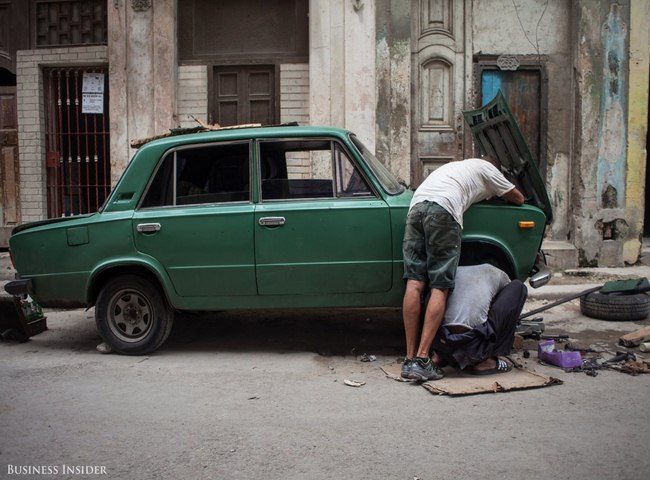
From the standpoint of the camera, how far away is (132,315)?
5512 mm

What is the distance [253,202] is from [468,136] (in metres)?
5.37

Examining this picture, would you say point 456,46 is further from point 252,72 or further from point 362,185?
point 362,185

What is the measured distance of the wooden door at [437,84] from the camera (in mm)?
9867

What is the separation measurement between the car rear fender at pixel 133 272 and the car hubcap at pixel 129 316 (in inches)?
6.8

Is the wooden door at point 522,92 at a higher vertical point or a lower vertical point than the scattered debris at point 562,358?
higher

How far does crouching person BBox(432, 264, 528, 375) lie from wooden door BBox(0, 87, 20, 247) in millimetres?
8097

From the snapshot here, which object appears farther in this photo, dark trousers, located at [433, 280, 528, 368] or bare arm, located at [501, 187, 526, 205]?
bare arm, located at [501, 187, 526, 205]

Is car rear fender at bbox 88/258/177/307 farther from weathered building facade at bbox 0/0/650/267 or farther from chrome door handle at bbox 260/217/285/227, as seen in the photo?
weathered building facade at bbox 0/0/650/267

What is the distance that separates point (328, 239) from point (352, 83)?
4.91 metres

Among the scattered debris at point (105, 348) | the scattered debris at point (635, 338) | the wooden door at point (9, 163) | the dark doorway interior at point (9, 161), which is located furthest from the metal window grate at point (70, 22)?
the scattered debris at point (635, 338)

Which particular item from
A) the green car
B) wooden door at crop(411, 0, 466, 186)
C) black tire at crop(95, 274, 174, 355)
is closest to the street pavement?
black tire at crop(95, 274, 174, 355)

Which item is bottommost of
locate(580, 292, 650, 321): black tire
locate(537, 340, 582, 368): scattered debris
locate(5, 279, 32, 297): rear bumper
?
locate(537, 340, 582, 368): scattered debris

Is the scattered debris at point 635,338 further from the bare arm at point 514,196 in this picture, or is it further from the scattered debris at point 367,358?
the scattered debris at point 367,358

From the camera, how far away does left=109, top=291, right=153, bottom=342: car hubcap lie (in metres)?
5.49
